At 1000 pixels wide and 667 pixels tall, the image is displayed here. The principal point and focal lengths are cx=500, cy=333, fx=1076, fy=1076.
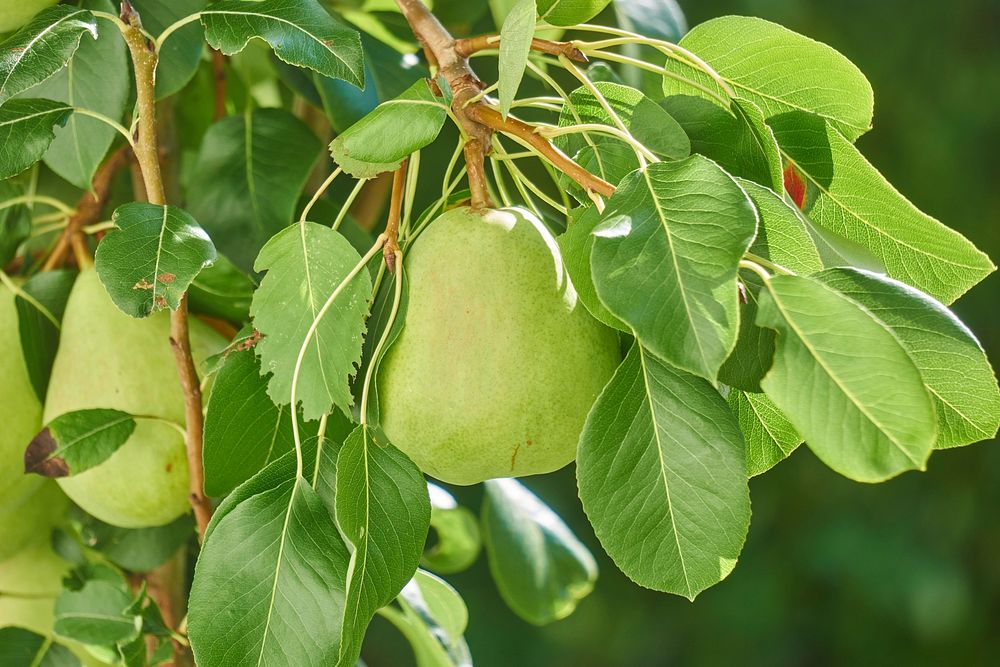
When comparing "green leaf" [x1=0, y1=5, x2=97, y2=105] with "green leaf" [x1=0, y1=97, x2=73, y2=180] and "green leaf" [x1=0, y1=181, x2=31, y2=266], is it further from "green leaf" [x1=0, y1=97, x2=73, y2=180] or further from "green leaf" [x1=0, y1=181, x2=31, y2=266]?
"green leaf" [x1=0, y1=181, x2=31, y2=266]

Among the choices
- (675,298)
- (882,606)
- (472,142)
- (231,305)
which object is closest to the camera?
(675,298)

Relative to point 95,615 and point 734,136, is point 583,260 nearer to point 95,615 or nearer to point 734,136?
point 734,136

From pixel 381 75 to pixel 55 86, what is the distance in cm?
15

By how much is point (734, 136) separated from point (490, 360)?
12 centimetres

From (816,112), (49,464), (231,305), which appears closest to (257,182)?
(231,305)

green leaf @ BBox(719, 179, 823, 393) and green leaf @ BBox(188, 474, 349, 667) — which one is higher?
green leaf @ BBox(719, 179, 823, 393)

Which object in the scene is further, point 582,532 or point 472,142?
point 582,532

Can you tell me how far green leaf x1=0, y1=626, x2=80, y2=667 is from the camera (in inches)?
20.3

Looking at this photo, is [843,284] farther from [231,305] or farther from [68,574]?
[68,574]

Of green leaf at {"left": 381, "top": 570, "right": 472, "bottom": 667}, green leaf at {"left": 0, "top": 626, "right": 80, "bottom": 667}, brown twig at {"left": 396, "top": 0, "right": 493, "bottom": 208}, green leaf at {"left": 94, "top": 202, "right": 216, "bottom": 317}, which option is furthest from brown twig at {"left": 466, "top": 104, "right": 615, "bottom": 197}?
green leaf at {"left": 0, "top": 626, "right": 80, "bottom": 667}

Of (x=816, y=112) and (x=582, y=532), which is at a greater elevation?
(x=816, y=112)

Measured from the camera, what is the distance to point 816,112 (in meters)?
0.42

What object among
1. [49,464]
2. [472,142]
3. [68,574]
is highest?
[472,142]

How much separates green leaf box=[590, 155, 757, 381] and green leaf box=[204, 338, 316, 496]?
16 cm
